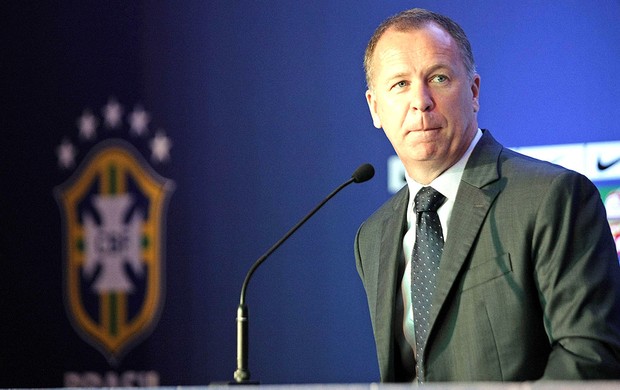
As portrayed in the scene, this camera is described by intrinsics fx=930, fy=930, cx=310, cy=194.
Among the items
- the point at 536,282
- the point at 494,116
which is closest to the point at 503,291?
the point at 536,282

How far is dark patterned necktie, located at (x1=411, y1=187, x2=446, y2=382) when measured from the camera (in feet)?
8.25

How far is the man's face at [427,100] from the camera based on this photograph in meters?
2.60

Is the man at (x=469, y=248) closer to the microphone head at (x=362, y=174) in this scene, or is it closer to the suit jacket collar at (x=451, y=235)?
the suit jacket collar at (x=451, y=235)

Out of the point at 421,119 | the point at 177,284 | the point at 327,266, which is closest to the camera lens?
the point at 421,119

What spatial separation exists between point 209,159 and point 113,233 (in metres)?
0.67

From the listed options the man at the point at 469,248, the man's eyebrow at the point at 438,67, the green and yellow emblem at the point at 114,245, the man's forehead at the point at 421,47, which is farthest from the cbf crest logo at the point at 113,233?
the man's eyebrow at the point at 438,67

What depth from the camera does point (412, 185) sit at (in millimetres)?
2752

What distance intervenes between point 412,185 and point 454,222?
0.28 meters

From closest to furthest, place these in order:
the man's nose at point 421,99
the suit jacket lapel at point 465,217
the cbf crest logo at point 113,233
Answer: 1. the suit jacket lapel at point 465,217
2. the man's nose at point 421,99
3. the cbf crest logo at point 113,233

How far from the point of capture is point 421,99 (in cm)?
259

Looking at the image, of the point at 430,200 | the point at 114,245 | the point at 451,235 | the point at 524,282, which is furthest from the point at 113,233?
the point at 524,282

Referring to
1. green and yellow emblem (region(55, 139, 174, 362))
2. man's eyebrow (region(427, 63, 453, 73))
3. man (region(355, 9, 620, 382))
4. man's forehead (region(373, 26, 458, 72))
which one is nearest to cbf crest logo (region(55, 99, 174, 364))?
green and yellow emblem (region(55, 139, 174, 362))

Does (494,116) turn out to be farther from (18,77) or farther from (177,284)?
(18,77)

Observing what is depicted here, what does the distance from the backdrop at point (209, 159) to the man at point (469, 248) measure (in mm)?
1207
